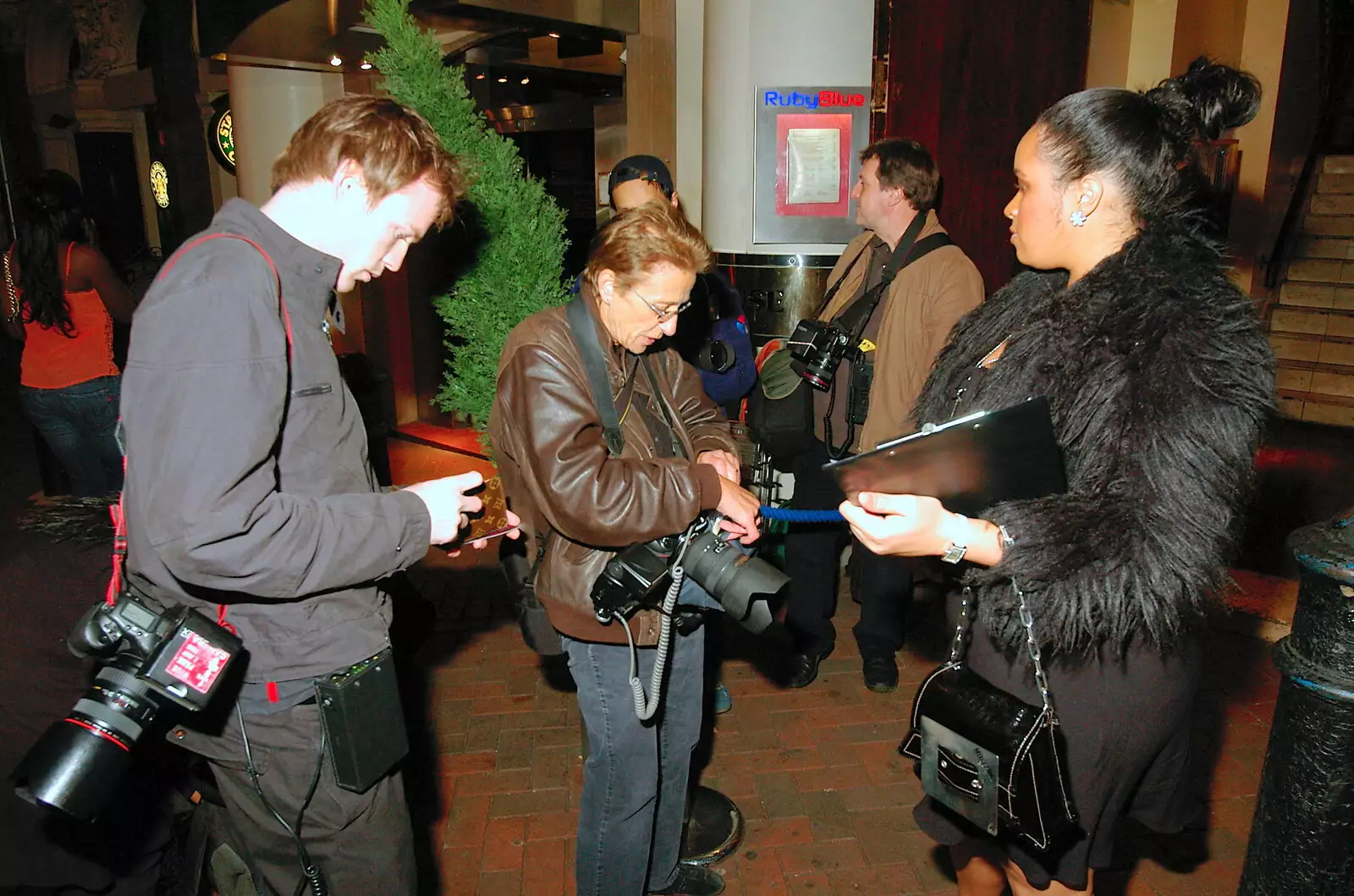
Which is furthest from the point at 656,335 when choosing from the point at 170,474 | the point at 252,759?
the point at 252,759

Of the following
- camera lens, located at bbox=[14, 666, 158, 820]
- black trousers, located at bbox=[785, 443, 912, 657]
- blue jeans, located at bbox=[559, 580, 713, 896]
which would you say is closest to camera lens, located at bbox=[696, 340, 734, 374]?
black trousers, located at bbox=[785, 443, 912, 657]

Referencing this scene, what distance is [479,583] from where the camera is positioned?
5.57 metres

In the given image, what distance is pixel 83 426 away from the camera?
541 cm

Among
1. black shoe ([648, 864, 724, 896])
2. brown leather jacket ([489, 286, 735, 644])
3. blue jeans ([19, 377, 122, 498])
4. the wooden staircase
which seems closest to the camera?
brown leather jacket ([489, 286, 735, 644])

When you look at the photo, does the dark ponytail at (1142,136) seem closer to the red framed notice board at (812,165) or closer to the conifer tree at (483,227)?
the conifer tree at (483,227)

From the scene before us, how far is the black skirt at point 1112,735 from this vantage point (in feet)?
6.43

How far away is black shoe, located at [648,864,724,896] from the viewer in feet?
9.52

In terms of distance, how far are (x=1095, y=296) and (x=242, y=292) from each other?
1730mm

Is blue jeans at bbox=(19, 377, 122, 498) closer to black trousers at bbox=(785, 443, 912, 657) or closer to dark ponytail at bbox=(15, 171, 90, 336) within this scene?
dark ponytail at bbox=(15, 171, 90, 336)

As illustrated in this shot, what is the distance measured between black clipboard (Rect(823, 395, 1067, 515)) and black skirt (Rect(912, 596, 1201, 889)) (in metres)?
0.43

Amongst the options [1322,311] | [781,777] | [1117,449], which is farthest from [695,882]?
[1322,311]

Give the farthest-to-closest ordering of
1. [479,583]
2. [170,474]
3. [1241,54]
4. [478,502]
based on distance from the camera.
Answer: [1241,54], [479,583], [478,502], [170,474]

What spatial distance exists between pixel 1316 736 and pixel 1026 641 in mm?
554

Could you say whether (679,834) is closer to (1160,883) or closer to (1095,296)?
(1160,883)
